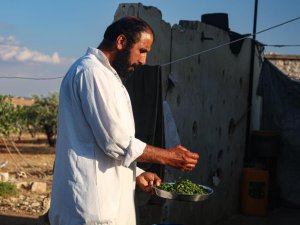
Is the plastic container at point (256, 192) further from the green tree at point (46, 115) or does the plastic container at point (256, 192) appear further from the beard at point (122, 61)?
the green tree at point (46, 115)

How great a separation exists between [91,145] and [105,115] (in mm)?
150

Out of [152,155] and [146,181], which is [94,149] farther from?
[146,181]

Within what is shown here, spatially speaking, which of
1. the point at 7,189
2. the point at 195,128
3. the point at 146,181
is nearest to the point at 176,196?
the point at 146,181

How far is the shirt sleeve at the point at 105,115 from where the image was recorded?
6.22ft

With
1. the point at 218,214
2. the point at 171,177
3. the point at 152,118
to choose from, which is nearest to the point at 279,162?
the point at 218,214

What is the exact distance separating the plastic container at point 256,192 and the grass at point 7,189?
13.6 feet

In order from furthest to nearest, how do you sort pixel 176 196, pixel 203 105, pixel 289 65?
pixel 289 65, pixel 203 105, pixel 176 196

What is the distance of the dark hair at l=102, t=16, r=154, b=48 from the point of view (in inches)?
83.1

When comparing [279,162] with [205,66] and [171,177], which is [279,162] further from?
[171,177]

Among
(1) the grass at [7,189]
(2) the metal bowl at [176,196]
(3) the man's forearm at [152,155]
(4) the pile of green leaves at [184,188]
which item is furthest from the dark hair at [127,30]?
(1) the grass at [7,189]

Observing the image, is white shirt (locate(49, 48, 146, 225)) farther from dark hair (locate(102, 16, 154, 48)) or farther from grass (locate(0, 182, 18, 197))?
grass (locate(0, 182, 18, 197))

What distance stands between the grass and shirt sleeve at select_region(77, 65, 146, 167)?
7170 millimetres

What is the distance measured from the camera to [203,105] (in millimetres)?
6004

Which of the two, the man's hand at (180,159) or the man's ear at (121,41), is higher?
the man's ear at (121,41)
